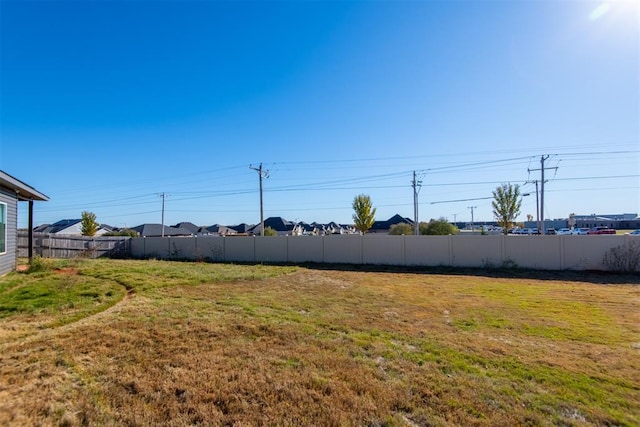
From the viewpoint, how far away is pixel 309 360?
3594 mm

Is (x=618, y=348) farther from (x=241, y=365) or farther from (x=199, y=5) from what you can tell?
(x=199, y=5)

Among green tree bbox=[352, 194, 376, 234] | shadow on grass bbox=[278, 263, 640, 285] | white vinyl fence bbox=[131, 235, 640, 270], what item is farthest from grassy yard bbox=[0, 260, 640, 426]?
green tree bbox=[352, 194, 376, 234]

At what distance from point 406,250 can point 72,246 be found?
17.6 meters

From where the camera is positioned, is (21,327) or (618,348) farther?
(21,327)

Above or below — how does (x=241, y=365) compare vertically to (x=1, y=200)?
below

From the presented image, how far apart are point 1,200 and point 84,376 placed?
834cm

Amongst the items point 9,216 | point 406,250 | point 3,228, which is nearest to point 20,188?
point 9,216

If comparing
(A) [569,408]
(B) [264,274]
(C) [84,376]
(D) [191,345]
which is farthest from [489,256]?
(C) [84,376]

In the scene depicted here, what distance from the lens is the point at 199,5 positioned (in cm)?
824

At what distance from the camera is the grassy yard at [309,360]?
2.58m

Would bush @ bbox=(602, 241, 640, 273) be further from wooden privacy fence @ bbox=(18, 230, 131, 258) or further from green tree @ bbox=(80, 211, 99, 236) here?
green tree @ bbox=(80, 211, 99, 236)

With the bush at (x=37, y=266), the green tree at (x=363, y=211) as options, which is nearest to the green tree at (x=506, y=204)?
the green tree at (x=363, y=211)

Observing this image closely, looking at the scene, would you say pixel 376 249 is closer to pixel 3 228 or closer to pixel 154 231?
pixel 3 228

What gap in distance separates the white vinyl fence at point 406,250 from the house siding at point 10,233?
8.71 meters
